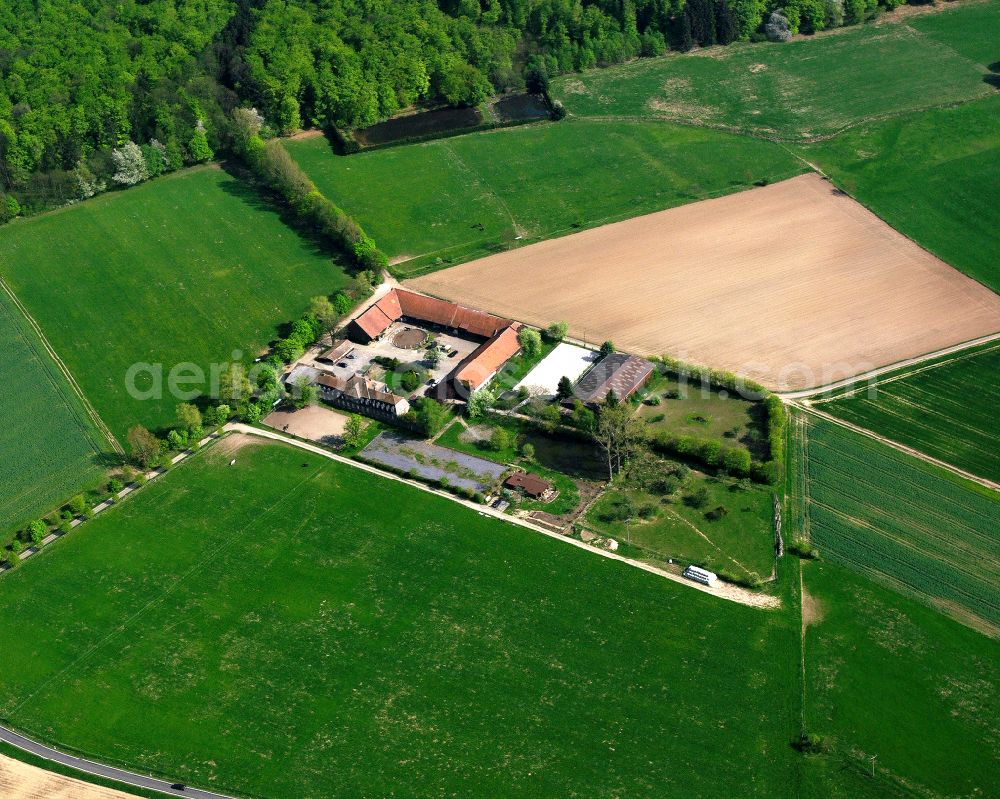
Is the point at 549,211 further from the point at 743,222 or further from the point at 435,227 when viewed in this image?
the point at 743,222

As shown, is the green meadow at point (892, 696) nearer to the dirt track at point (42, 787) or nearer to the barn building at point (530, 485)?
the barn building at point (530, 485)

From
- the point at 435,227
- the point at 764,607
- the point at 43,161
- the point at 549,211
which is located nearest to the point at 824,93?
the point at 549,211

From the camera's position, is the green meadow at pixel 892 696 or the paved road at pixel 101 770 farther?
the paved road at pixel 101 770

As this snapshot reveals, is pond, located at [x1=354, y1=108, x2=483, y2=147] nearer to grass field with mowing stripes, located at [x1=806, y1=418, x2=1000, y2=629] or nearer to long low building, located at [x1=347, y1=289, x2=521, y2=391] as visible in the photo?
long low building, located at [x1=347, y1=289, x2=521, y2=391]

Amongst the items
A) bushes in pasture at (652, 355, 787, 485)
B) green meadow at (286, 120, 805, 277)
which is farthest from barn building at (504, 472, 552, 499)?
green meadow at (286, 120, 805, 277)

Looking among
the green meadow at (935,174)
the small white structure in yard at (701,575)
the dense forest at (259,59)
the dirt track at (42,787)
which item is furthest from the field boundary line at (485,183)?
the dirt track at (42,787)

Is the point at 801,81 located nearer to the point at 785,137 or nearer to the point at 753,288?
the point at 785,137
